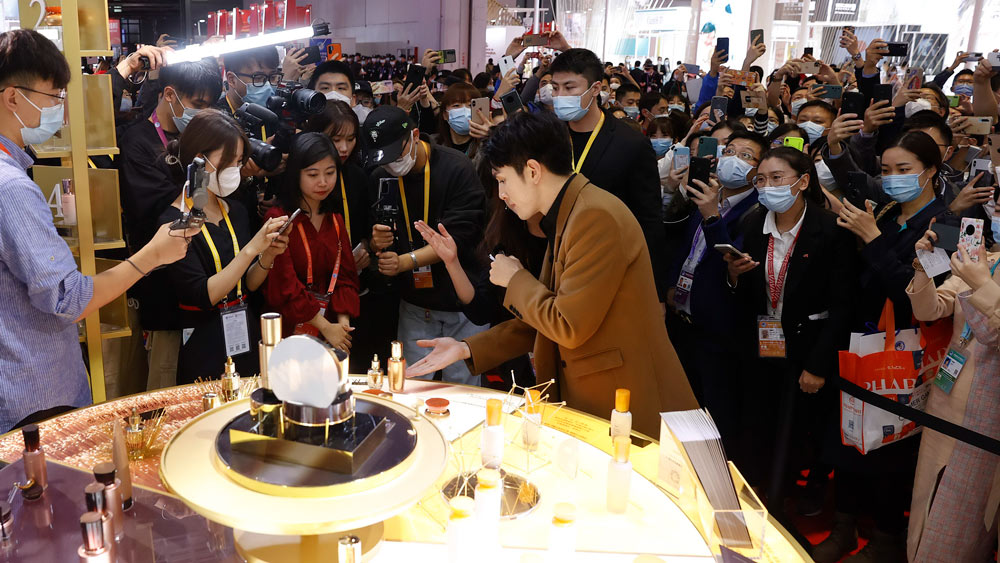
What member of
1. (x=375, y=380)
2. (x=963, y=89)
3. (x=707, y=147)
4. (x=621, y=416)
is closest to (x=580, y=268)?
(x=621, y=416)

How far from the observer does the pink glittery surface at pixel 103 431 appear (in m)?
1.61

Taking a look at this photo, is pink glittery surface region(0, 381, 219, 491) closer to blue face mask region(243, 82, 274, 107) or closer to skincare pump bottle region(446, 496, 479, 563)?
skincare pump bottle region(446, 496, 479, 563)

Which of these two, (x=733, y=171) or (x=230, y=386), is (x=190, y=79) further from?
(x=733, y=171)

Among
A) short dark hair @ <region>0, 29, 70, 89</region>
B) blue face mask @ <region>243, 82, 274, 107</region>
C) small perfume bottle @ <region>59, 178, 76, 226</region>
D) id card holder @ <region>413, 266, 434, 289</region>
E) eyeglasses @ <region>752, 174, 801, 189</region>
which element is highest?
short dark hair @ <region>0, 29, 70, 89</region>

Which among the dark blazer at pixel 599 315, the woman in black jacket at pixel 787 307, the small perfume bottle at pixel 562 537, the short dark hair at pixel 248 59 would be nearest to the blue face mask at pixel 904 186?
the woman in black jacket at pixel 787 307

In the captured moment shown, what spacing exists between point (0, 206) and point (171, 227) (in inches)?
16.7

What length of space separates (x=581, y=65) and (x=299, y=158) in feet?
4.98

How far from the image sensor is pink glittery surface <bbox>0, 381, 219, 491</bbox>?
1.61 meters

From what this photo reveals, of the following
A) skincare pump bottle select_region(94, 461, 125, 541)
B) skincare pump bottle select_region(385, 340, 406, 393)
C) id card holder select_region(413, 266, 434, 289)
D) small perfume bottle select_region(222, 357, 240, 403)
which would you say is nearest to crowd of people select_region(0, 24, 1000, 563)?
id card holder select_region(413, 266, 434, 289)

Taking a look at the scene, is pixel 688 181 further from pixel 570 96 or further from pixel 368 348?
pixel 368 348

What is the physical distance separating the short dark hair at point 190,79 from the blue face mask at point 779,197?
2465 mm

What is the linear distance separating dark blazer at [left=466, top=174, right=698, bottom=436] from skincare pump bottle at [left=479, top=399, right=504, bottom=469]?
569 mm

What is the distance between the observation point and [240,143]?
290 cm

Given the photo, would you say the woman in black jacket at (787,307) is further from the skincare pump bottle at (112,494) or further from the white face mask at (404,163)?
the skincare pump bottle at (112,494)
